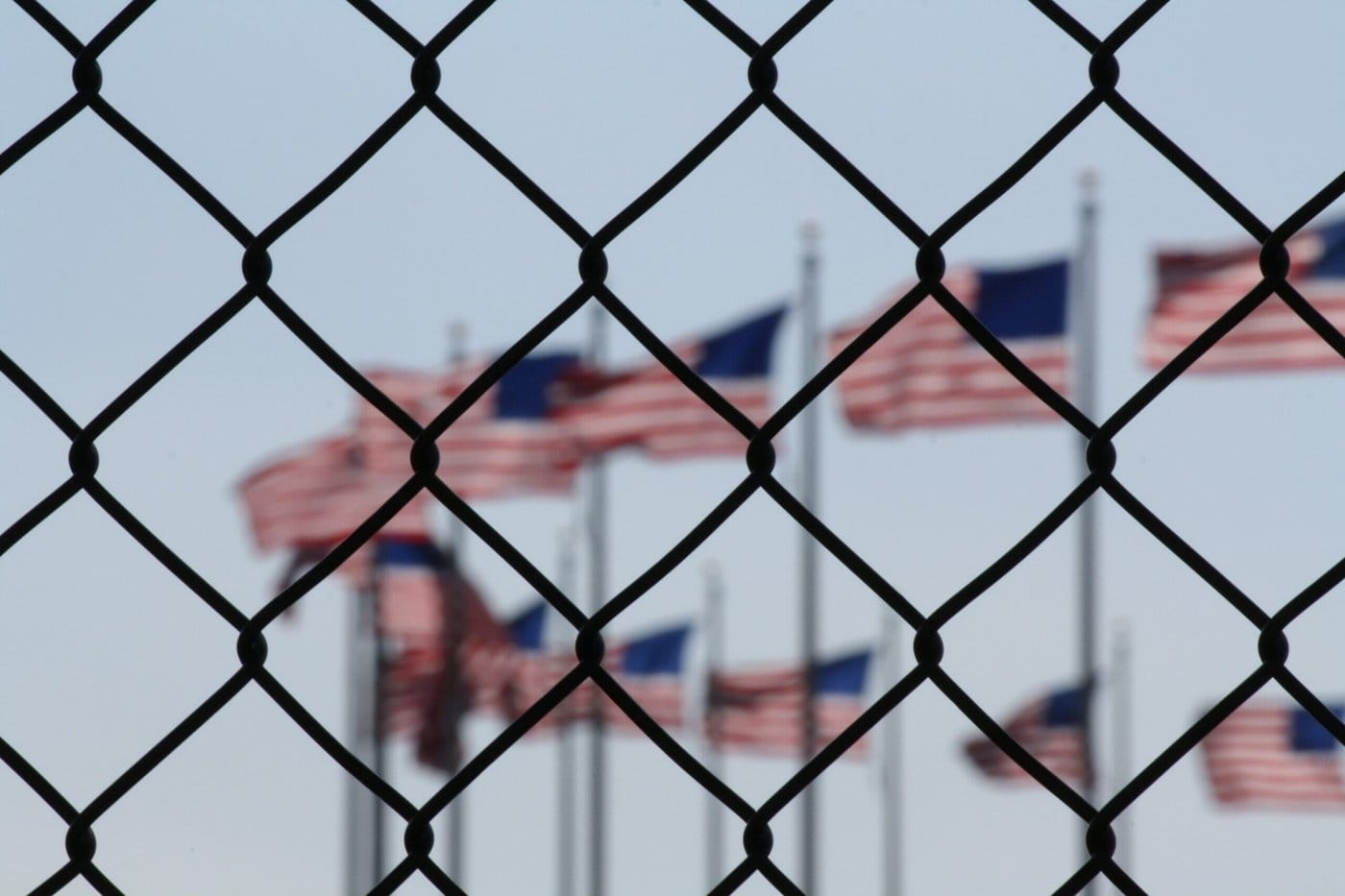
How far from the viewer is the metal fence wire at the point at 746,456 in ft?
3.83

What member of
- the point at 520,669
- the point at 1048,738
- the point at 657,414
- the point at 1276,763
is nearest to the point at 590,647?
the point at 657,414

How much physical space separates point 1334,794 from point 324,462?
23.8 feet

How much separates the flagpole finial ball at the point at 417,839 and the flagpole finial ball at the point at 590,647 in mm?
134

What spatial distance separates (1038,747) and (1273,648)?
13.7 meters

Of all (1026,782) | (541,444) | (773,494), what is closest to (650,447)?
(541,444)

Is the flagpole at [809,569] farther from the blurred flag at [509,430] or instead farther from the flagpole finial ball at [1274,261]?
the flagpole finial ball at [1274,261]

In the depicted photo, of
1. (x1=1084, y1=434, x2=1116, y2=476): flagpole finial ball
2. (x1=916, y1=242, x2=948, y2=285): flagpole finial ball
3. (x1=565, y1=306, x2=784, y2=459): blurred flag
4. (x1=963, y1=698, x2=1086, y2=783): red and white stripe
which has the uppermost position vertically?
(x1=565, y1=306, x2=784, y2=459): blurred flag

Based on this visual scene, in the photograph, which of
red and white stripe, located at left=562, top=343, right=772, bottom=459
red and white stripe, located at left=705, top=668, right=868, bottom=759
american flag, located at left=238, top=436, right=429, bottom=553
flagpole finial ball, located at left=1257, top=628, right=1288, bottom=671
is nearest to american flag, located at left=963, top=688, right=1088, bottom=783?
red and white stripe, located at left=705, top=668, right=868, bottom=759

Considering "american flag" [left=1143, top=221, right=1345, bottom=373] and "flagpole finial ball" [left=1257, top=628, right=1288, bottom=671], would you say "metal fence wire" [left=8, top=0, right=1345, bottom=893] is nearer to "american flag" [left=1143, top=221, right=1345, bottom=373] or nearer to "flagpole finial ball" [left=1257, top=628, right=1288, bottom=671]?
"flagpole finial ball" [left=1257, top=628, right=1288, bottom=671]

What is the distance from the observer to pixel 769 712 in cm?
1594

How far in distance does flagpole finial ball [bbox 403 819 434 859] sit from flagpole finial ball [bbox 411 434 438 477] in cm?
22

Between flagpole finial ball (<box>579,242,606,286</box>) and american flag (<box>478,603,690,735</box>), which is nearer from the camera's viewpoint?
flagpole finial ball (<box>579,242,606,286</box>)

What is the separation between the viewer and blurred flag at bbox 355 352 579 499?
47.3 ft

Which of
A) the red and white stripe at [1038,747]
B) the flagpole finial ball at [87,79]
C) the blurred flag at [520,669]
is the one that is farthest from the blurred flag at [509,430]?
the flagpole finial ball at [87,79]
